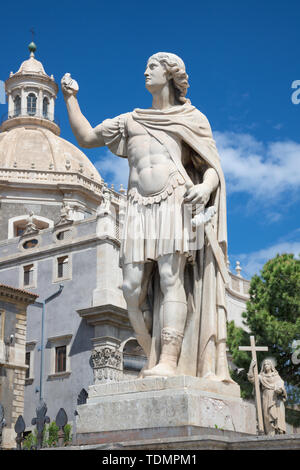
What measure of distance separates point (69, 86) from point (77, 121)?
0.42 metres

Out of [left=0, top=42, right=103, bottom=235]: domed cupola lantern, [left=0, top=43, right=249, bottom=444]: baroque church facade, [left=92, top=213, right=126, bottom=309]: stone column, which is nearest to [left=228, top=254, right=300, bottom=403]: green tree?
[left=0, top=43, right=249, bottom=444]: baroque church facade

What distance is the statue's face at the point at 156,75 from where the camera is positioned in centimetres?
701

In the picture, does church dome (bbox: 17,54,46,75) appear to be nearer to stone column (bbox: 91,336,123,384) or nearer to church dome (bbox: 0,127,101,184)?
church dome (bbox: 0,127,101,184)

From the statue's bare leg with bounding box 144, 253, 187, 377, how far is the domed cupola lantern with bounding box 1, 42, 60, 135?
49938 mm

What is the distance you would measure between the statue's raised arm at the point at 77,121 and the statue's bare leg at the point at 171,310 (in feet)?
5.49

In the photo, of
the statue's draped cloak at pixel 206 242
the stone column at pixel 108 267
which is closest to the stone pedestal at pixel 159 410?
the statue's draped cloak at pixel 206 242

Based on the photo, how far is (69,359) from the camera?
33.7 m

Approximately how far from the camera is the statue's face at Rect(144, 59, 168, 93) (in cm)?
701

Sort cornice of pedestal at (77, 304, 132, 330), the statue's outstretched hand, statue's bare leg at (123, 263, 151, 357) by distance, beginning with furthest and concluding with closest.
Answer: cornice of pedestal at (77, 304, 132, 330)
the statue's outstretched hand
statue's bare leg at (123, 263, 151, 357)

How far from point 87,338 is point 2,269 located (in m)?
8.39

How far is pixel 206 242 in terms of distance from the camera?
6602 mm

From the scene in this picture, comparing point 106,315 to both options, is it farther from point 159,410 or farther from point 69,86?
point 159,410

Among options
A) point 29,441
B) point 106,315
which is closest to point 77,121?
point 29,441

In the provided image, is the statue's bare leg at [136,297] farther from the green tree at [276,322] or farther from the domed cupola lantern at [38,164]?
the domed cupola lantern at [38,164]
